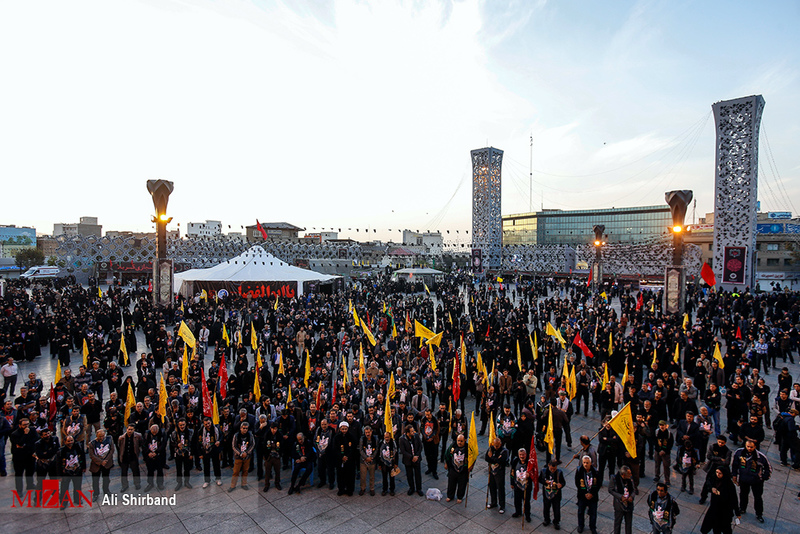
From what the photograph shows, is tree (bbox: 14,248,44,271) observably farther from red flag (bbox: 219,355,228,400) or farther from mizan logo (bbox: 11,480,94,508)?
mizan logo (bbox: 11,480,94,508)

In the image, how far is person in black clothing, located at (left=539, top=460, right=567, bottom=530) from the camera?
20.6 feet

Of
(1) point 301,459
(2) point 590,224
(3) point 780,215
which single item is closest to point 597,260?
(1) point 301,459

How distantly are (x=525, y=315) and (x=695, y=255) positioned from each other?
28027 millimetres

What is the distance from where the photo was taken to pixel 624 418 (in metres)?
6.93

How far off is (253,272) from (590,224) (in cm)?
9600

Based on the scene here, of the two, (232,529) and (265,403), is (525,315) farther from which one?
(232,529)

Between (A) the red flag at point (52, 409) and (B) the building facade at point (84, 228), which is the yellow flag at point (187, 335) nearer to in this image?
(A) the red flag at point (52, 409)

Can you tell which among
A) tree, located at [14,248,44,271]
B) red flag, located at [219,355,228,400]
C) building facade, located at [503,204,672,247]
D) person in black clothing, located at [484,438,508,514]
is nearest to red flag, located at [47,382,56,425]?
red flag, located at [219,355,228,400]

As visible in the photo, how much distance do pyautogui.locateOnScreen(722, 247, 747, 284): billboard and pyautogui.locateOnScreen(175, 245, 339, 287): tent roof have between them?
32278 mm

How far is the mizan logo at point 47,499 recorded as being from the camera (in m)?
6.92

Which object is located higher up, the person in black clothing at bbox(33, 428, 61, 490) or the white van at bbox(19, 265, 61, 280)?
the white van at bbox(19, 265, 61, 280)

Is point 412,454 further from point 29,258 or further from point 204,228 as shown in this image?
point 204,228

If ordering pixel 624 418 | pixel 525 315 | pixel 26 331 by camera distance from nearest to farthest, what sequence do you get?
1. pixel 624 418
2. pixel 26 331
3. pixel 525 315

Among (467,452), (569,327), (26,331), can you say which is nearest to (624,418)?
(467,452)
